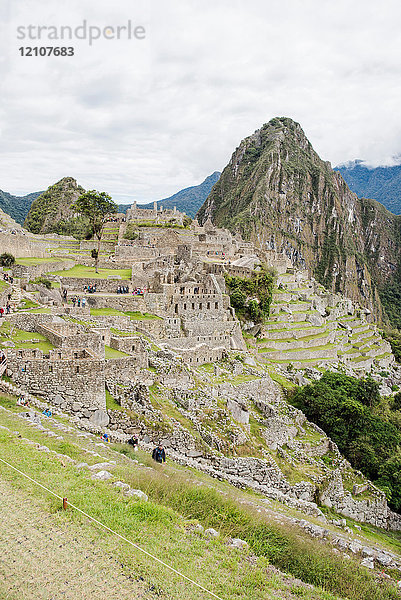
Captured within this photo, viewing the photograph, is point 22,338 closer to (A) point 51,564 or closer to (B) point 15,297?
(B) point 15,297

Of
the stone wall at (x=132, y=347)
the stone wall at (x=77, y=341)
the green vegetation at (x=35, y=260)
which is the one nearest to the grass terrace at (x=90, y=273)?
the green vegetation at (x=35, y=260)

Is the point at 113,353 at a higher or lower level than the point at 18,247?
lower

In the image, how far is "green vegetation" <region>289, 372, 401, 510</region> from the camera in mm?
22844

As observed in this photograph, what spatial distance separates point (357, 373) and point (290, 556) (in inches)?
1556

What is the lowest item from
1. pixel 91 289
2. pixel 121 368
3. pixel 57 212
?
pixel 121 368

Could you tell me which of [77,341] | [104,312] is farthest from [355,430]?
[77,341]

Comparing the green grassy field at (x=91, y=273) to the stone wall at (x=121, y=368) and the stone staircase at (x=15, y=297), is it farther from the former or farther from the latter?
the stone wall at (x=121, y=368)

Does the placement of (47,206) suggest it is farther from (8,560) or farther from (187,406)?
(8,560)

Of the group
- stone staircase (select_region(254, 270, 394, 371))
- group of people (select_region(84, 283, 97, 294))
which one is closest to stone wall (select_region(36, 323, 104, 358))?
group of people (select_region(84, 283, 97, 294))

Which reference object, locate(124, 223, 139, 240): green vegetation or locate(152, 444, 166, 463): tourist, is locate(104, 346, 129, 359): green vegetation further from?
locate(124, 223, 139, 240): green vegetation

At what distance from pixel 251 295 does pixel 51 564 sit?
106 ft

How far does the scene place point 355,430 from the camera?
2566cm

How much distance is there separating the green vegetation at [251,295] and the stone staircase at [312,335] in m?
2.48

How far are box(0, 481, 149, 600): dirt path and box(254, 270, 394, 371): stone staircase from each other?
2912 centimetres
